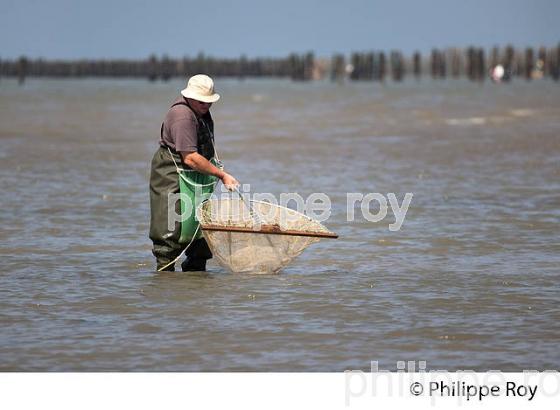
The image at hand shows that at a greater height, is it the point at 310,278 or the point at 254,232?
the point at 254,232

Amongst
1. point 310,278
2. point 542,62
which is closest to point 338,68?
point 542,62

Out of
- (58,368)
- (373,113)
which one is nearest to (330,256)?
(58,368)

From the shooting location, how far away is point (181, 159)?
9969 millimetres

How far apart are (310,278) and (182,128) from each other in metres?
1.42

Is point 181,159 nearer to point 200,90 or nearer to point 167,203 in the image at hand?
point 167,203

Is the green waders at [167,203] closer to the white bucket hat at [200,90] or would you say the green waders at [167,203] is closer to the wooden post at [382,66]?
the white bucket hat at [200,90]

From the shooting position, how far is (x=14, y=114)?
37.6m

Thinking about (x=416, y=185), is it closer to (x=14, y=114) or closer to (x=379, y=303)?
(x=379, y=303)

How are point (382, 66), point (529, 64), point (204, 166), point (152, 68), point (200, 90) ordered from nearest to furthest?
point (204, 166), point (200, 90), point (529, 64), point (382, 66), point (152, 68)

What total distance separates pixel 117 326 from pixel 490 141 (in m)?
16.6

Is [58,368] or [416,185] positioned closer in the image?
[58,368]

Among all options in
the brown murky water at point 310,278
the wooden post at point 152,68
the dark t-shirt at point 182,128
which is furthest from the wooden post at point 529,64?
the dark t-shirt at point 182,128

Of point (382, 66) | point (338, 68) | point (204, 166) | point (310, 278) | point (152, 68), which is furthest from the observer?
point (152, 68)

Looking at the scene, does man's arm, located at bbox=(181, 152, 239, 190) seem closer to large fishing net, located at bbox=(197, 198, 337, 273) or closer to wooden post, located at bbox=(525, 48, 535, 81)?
large fishing net, located at bbox=(197, 198, 337, 273)
